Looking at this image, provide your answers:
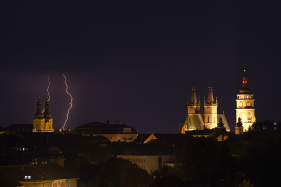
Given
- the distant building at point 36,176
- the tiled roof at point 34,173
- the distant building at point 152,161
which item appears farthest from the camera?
the distant building at point 152,161

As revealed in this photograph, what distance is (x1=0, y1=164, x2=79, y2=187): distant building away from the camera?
7444cm

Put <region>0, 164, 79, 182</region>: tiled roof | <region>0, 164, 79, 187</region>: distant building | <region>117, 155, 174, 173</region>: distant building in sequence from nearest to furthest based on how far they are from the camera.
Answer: <region>0, 164, 79, 187</region>: distant building, <region>0, 164, 79, 182</region>: tiled roof, <region>117, 155, 174, 173</region>: distant building

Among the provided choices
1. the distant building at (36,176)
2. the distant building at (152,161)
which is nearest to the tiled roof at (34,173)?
the distant building at (36,176)

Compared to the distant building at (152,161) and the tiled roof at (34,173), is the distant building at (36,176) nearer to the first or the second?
the tiled roof at (34,173)

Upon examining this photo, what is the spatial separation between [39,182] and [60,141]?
238 feet

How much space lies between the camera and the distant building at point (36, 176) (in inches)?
2931

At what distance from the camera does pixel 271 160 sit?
66.6 m

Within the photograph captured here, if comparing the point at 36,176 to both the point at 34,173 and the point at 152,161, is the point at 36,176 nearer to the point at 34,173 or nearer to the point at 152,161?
the point at 34,173

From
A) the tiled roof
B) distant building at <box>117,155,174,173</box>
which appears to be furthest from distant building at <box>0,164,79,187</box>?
distant building at <box>117,155,174,173</box>

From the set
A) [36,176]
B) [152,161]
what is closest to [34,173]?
[36,176]

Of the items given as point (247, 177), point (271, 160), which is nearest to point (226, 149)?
point (271, 160)

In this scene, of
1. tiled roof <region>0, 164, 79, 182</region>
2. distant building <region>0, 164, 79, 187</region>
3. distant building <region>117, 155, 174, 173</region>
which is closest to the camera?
distant building <region>0, 164, 79, 187</region>

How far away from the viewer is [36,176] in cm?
7906

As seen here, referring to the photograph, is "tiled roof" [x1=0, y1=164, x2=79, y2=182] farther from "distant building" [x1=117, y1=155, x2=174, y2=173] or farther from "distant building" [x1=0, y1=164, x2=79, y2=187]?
"distant building" [x1=117, y1=155, x2=174, y2=173]
